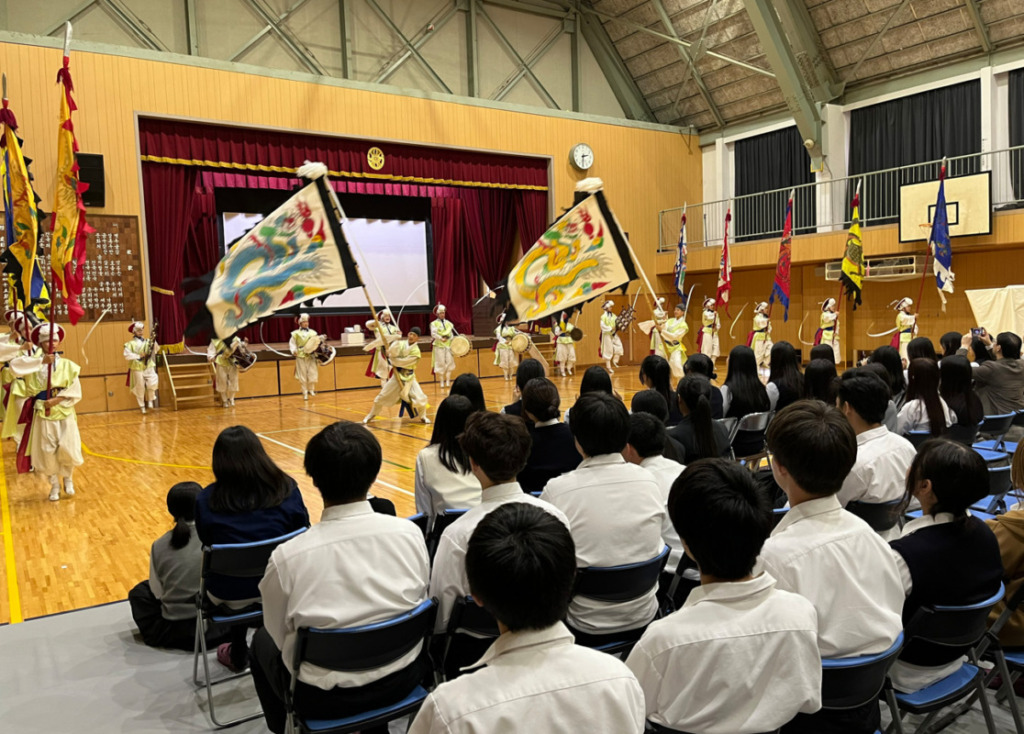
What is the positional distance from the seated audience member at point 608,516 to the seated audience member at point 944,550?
78cm

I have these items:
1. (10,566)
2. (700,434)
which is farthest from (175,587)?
(700,434)

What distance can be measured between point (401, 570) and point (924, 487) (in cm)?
158

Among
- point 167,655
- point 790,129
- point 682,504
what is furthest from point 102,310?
point 790,129

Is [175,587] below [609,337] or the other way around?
below

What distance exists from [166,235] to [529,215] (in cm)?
769

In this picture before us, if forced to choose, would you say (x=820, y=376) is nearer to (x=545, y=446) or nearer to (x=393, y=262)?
(x=545, y=446)

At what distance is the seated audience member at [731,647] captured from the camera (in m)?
1.60

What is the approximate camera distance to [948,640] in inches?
88.4

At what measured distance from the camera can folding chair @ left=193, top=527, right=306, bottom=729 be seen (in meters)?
2.95

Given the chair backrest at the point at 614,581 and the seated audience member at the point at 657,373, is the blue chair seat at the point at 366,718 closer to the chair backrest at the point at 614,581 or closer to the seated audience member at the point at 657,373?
the chair backrest at the point at 614,581

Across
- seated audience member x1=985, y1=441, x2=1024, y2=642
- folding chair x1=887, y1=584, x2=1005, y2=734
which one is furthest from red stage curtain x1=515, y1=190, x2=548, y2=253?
folding chair x1=887, y1=584, x2=1005, y2=734

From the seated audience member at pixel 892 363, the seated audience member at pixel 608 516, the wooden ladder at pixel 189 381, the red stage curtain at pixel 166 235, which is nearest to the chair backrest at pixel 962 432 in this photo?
the seated audience member at pixel 892 363

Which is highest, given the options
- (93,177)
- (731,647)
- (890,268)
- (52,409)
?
(93,177)

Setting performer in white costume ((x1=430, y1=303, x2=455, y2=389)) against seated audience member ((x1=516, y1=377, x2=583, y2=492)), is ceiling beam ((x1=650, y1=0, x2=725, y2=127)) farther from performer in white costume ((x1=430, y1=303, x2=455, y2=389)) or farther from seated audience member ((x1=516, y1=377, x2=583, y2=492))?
seated audience member ((x1=516, y1=377, x2=583, y2=492))
